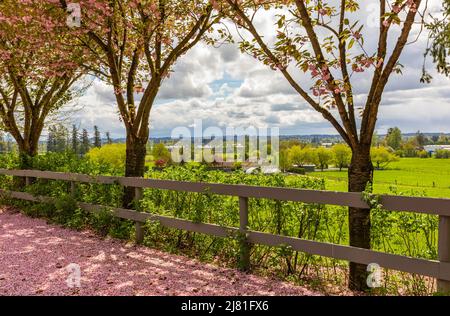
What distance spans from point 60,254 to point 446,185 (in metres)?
36.0

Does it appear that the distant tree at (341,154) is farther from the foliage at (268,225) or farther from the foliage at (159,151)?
the foliage at (268,225)

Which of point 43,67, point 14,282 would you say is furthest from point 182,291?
point 43,67

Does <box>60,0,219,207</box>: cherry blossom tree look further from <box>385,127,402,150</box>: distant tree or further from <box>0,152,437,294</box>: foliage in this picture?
<box>385,127,402,150</box>: distant tree

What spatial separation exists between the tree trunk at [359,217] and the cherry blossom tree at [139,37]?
4.20 metres

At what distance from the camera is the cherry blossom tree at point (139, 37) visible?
8.04 metres

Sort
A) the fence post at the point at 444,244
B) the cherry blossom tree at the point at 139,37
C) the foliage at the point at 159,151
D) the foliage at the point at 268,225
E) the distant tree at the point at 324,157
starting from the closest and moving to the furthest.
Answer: the fence post at the point at 444,244 < the foliage at the point at 268,225 < the cherry blossom tree at the point at 139,37 < the foliage at the point at 159,151 < the distant tree at the point at 324,157

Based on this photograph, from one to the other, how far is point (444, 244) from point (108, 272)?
13.7 feet

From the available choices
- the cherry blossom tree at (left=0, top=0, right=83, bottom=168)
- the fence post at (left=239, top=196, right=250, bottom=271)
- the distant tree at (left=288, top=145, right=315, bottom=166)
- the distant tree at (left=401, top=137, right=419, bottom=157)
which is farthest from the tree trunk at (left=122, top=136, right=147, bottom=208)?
the distant tree at (left=401, top=137, right=419, bottom=157)

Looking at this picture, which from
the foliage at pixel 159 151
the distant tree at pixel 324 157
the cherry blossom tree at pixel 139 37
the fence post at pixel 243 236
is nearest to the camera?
the fence post at pixel 243 236

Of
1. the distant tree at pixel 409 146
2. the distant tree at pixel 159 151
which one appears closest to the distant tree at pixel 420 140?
the distant tree at pixel 409 146

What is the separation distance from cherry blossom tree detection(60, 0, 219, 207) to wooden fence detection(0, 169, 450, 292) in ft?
3.57

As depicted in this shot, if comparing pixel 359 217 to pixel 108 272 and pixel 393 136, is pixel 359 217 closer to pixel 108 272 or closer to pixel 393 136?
pixel 108 272

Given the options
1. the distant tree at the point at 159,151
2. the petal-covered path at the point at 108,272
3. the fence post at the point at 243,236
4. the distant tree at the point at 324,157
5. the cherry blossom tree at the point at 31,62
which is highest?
the cherry blossom tree at the point at 31,62

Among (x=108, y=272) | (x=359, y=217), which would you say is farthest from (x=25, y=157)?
(x=359, y=217)
